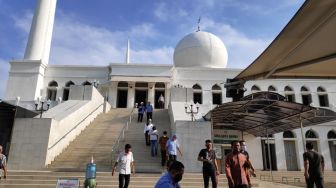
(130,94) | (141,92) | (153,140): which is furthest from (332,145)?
(153,140)

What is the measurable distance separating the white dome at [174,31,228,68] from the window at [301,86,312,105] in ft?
29.6

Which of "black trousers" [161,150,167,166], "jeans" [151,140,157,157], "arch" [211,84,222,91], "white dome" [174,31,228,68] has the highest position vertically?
"white dome" [174,31,228,68]

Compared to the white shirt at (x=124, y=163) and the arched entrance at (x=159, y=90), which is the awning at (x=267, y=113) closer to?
the white shirt at (x=124, y=163)

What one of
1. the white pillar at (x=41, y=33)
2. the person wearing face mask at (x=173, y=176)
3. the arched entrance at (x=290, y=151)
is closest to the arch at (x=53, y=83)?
the white pillar at (x=41, y=33)

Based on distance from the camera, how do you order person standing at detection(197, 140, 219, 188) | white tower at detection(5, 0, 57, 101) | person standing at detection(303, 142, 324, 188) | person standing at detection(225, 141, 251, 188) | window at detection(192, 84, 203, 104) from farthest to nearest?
window at detection(192, 84, 203, 104), white tower at detection(5, 0, 57, 101), person standing at detection(197, 140, 219, 188), person standing at detection(303, 142, 324, 188), person standing at detection(225, 141, 251, 188)

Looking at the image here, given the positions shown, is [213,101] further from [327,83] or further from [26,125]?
[26,125]

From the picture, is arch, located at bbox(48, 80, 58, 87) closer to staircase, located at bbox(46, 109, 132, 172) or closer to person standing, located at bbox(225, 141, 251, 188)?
staircase, located at bbox(46, 109, 132, 172)

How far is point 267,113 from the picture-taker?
43.9ft

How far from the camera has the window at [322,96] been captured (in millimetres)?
29188

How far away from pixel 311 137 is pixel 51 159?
68.3ft

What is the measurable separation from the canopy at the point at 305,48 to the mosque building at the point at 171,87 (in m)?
11.1

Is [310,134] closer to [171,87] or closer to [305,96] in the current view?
[305,96]

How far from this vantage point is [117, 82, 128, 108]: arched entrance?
96.0 feet

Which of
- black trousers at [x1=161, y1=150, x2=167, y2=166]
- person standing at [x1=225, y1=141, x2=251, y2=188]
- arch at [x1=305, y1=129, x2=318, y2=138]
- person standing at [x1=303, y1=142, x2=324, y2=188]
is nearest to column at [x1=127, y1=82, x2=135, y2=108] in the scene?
arch at [x1=305, y1=129, x2=318, y2=138]
